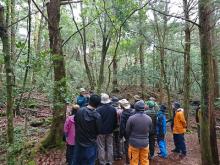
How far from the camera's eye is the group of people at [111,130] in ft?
18.8

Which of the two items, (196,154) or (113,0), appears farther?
(113,0)

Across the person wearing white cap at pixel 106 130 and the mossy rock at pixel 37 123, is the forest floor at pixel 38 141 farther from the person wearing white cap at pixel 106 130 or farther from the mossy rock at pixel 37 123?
the person wearing white cap at pixel 106 130

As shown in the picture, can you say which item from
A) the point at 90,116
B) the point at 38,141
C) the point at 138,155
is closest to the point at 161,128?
the point at 138,155

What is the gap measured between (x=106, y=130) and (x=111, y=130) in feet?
0.55

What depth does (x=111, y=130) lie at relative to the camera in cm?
735

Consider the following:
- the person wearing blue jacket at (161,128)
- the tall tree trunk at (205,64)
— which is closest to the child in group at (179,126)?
the person wearing blue jacket at (161,128)

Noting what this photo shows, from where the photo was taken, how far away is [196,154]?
421 inches

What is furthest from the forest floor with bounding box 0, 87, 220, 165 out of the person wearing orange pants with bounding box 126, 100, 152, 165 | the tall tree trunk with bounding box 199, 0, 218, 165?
the tall tree trunk with bounding box 199, 0, 218, 165

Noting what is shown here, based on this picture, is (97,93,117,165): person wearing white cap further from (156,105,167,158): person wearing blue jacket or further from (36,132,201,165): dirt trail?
(156,105,167,158): person wearing blue jacket

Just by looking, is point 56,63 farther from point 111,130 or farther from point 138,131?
point 138,131

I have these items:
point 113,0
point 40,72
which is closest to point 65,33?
point 113,0

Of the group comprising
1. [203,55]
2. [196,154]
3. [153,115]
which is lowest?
[196,154]

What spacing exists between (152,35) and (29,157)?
51.9 feet

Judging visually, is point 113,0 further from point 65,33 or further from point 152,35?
point 65,33
